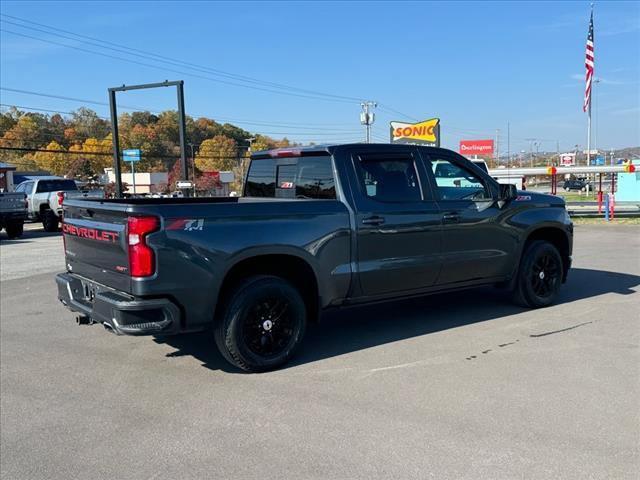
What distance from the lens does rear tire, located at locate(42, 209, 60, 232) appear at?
22.2 m

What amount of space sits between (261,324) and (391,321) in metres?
2.05

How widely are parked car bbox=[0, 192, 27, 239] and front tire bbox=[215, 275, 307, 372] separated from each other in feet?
53.2

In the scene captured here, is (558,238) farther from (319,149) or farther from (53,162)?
(53,162)

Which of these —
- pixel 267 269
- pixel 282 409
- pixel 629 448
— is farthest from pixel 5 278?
pixel 629 448

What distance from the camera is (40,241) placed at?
58.3ft

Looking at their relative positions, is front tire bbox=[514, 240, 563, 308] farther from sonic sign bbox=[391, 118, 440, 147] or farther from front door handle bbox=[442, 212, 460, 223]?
sonic sign bbox=[391, 118, 440, 147]

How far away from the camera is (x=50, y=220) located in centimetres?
2225

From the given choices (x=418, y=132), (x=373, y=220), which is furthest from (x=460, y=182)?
(x=418, y=132)

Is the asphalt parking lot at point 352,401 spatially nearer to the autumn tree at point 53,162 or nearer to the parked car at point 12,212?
the parked car at point 12,212

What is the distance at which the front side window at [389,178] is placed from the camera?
5.49 m

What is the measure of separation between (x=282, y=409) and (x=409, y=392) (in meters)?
0.96

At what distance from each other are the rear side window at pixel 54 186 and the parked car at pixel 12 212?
14.0 feet

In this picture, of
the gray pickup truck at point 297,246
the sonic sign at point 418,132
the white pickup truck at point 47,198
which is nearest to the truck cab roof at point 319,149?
the gray pickup truck at point 297,246

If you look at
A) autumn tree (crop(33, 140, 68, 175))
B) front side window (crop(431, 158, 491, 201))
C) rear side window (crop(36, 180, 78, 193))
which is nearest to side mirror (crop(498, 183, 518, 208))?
front side window (crop(431, 158, 491, 201))
